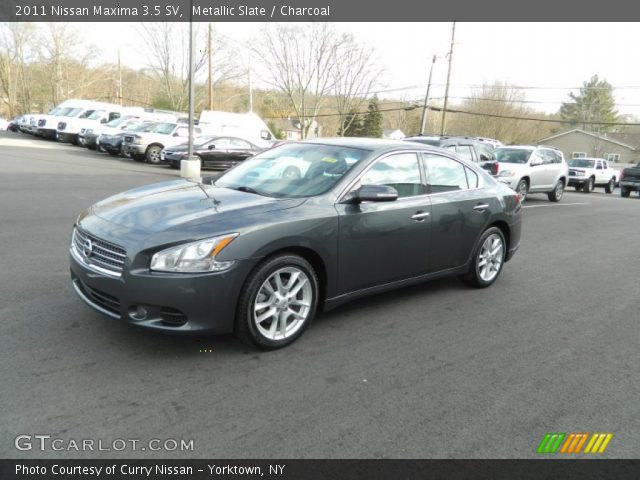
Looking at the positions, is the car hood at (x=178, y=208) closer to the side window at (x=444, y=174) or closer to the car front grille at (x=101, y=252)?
the car front grille at (x=101, y=252)

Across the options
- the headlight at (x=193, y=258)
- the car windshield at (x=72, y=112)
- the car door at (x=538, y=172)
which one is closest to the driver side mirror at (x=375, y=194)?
the headlight at (x=193, y=258)

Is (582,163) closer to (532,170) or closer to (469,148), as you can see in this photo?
(532,170)

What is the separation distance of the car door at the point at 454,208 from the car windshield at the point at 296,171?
920 mm

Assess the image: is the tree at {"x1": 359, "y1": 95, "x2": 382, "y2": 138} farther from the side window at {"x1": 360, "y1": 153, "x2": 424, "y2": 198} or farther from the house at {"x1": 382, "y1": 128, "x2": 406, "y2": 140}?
the side window at {"x1": 360, "y1": 153, "x2": 424, "y2": 198}

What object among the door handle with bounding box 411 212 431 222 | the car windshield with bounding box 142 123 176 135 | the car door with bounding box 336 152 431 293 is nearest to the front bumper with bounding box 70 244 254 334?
the car door with bounding box 336 152 431 293

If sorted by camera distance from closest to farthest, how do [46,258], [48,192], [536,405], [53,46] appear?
[536,405] → [46,258] → [48,192] → [53,46]

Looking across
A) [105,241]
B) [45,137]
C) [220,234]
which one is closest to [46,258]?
[105,241]

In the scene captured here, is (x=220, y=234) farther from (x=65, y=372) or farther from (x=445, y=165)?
(x=445, y=165)

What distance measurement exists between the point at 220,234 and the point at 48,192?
9212 millimetres

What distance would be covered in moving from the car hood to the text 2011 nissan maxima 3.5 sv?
13mm

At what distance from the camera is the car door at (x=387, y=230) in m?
4.25

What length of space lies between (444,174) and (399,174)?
71 cm

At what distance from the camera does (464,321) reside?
15.7ft
